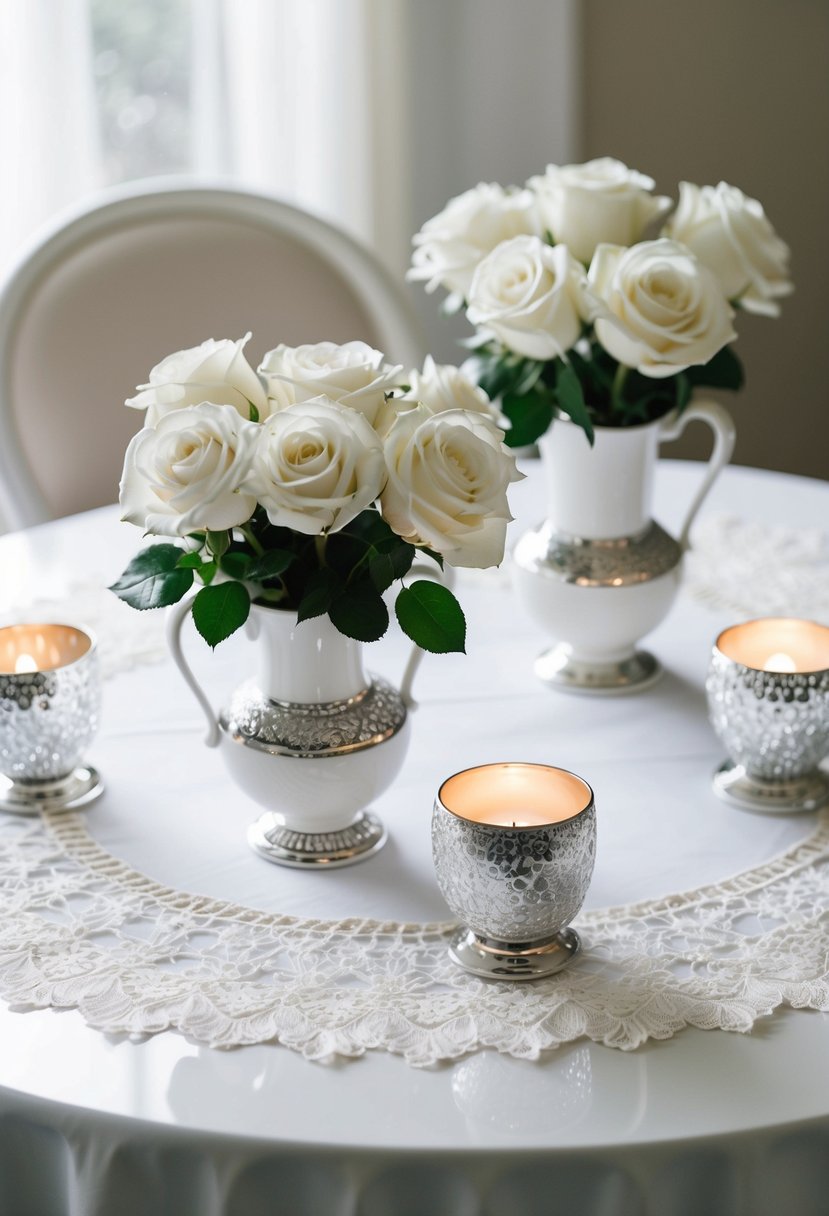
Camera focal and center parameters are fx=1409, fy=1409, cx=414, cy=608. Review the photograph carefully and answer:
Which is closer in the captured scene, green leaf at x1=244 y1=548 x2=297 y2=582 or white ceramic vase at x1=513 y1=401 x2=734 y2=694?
green leaf at x1=244 y1=548 x2=297 y2=582

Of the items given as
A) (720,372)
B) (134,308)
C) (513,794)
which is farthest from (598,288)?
(134,308)

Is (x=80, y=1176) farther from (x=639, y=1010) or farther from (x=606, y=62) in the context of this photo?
(x=606, y=62)

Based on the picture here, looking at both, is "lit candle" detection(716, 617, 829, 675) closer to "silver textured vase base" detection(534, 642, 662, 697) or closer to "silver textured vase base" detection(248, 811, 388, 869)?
"silver textured vase base" detection(534, 642, 662, 697)

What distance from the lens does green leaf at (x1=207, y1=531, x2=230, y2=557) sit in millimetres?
820

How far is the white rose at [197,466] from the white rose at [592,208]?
1.39 ft

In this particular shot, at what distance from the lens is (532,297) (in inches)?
40.1

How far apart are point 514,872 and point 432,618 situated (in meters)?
0.16

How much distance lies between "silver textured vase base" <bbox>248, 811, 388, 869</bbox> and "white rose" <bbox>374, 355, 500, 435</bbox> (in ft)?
0.91

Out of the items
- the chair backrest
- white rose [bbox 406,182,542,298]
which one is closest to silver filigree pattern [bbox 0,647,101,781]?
white rose [bbox 406,182,542,298]

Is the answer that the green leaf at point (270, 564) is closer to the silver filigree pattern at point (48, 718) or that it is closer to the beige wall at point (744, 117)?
the silver filigree pattern at point (48, 718)

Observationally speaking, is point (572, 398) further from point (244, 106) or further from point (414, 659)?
point (244, 106)

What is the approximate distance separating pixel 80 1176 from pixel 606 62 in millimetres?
2436

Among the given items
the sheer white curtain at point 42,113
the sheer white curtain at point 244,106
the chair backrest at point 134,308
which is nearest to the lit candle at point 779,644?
the chair backrest at point 134,308

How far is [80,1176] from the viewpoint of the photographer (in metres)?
0.68
